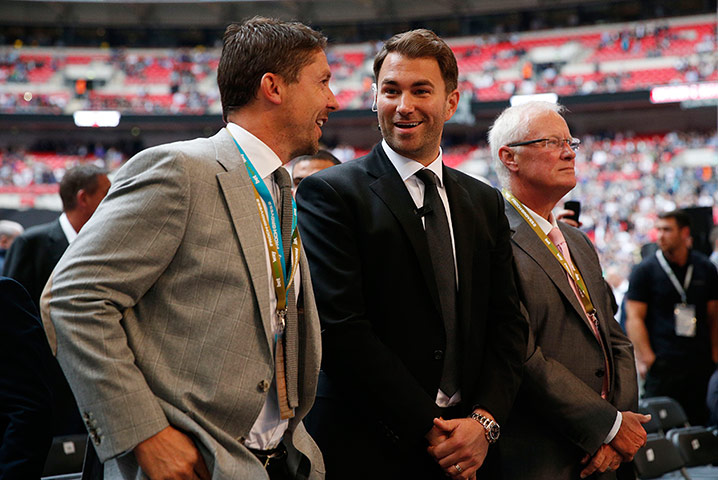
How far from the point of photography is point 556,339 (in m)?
2.32

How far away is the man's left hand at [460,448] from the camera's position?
179cm

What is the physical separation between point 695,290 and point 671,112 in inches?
706

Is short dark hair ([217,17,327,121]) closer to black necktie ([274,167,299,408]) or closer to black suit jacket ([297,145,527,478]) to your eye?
black necktie ([274,167,299,408])

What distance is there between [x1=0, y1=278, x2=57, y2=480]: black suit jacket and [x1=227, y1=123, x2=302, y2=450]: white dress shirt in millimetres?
582

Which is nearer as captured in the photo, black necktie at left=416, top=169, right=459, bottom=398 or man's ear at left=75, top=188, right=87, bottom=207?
black necktie at left=416, top=169, right=459, bottom=398

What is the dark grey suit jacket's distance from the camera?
2205mm

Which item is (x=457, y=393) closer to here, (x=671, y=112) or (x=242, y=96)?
(x=242, y=96)

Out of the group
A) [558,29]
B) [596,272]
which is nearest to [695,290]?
[596,272]

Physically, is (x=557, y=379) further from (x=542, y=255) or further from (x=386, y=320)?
(x=386, y=320)

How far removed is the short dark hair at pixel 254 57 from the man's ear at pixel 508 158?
1095 mm

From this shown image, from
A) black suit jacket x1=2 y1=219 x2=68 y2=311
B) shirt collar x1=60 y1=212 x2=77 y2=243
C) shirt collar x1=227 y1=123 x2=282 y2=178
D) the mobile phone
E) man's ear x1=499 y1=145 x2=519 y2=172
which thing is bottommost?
black suit jacket x1=2 y1=219 x2=68 y2=311

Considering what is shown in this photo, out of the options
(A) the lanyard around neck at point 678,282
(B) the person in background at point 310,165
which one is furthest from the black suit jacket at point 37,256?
(A) the lanyard around neck at point 678,282

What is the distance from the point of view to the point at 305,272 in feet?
5.67

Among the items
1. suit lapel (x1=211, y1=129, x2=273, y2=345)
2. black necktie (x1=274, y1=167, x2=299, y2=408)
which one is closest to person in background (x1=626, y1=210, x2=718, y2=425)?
black necktie (x1=274, y1=167, x2=299, y2=408)
